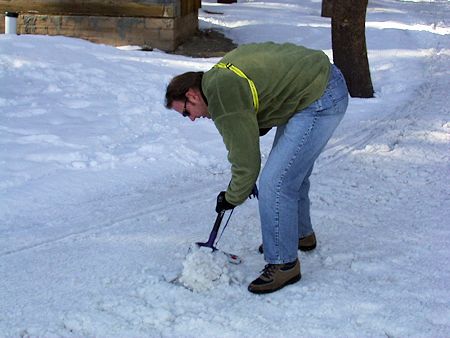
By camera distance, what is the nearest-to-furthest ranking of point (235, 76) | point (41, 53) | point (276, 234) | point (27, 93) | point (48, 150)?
point (235, 76) < point (276, 234) < point (48, 150) < point (27, 93) < point (41, 53)

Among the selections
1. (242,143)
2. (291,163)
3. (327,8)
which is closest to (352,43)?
(291,163)

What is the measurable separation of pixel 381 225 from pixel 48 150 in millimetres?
3157

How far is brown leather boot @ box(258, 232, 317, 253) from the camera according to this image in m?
4.78

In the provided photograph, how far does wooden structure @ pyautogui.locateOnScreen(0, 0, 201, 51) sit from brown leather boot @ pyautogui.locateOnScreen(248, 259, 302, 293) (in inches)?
381

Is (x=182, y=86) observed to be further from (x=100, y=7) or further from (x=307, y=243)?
(x=100, y=7)

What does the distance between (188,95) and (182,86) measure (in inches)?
2.1

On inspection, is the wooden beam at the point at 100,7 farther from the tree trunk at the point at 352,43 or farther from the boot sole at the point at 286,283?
the boot sole at the point at 286,283

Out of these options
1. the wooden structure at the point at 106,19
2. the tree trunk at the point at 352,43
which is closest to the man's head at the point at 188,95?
the tree trunk at the point at 352,43

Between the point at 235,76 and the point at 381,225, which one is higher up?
the point at 235,76

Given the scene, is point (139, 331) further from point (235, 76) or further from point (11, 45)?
point (11, 45)

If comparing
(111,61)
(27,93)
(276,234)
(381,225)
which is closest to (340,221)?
(381,225)

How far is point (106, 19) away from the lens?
1352 centimetres

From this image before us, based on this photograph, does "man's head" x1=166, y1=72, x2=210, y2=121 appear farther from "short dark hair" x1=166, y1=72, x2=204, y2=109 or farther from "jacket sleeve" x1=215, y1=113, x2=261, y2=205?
"jacket sleeve" x1=215, y1=113, x2=261, y2=205

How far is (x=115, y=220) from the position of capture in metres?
5.31
